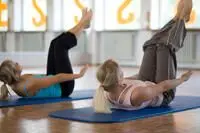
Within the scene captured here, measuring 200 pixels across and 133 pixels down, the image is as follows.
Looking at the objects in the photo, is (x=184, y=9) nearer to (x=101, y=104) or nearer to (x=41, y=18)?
(x=101, y=104)

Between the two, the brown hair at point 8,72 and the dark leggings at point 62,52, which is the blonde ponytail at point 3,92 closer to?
the brown hair at point 8,72

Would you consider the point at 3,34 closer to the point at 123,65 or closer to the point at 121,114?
the point at 123,65

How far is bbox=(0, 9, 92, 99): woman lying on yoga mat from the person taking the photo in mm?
3486

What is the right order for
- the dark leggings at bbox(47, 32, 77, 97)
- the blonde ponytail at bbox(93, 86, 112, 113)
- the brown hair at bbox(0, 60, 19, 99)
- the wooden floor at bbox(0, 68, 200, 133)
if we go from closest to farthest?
the wooden floor at bbox(0, 68, 200, 133) < the blonde ponytail at bbox(93, 86, 112, 113) < the brown hair at bbox(0, 60, 19, 99) < the dark leggings at bbox(47, 32, 77, 97)

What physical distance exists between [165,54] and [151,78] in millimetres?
251

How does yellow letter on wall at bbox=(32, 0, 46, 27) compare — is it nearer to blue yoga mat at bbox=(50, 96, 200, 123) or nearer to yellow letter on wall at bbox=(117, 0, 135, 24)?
yellow letter on wall at bbox=(117, 0, 135, 24)

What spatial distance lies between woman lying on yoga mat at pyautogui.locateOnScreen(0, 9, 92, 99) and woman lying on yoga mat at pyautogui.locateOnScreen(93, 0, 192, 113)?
2.05 feet

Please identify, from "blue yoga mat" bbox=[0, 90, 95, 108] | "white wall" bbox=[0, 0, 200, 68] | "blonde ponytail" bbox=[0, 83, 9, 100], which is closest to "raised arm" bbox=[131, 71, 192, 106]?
"blue yoga mat" bbox=[0, 90, 95, 108]

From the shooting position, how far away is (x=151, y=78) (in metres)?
3.20

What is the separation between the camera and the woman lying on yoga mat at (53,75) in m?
3.49

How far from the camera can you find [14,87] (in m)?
3.58

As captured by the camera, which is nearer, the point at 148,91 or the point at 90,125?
the point at 90,125

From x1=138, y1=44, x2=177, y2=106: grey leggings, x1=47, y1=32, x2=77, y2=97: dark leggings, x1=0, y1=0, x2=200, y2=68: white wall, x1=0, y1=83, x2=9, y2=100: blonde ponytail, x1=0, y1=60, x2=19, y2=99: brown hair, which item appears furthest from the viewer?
x1=0, y1=0, x2=200, y2=68: white wall

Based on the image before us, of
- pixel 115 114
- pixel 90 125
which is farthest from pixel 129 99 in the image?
pixel 90 125
